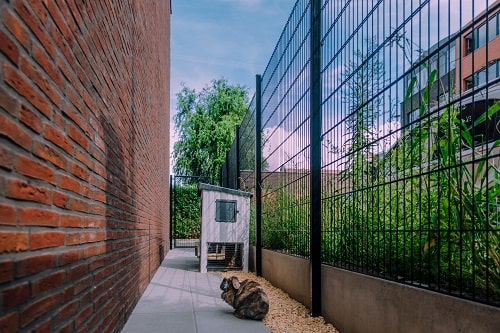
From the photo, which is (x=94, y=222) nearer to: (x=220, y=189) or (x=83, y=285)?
(x=83, y=285)

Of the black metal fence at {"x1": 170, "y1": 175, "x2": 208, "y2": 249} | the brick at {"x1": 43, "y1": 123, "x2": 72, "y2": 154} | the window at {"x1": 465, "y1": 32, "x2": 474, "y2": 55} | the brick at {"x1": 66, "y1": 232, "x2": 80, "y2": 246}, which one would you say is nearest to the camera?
the brick at {"x1": 43, "y1": 123, "x2": 72, "y2": 154}

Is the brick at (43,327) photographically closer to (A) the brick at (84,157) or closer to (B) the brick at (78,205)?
(B) the brick at (78,205)

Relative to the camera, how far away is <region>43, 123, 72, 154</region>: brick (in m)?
1.84

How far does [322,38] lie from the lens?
5.46 meters

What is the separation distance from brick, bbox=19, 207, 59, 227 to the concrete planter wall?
1984mm

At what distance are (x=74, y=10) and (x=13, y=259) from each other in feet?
4.17

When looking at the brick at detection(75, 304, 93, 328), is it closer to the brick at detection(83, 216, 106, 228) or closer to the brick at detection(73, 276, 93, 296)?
the brick at detection(73, 276, 93, 296)

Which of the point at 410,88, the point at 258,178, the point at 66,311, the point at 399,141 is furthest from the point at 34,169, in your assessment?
the point at 258,178

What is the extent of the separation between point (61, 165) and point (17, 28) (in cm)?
69

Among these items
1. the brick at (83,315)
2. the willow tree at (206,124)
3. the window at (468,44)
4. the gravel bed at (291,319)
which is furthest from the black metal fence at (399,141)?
the willow tree at (206,124)

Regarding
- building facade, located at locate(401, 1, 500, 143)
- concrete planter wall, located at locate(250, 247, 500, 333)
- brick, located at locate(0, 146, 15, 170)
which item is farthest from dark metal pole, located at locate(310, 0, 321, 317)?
brick, located at locate(0, 146, 15, 170)

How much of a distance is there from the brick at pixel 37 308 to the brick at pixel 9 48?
0.75 meters

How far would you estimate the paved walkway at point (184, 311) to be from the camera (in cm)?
461

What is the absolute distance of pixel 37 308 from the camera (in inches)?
66.7
